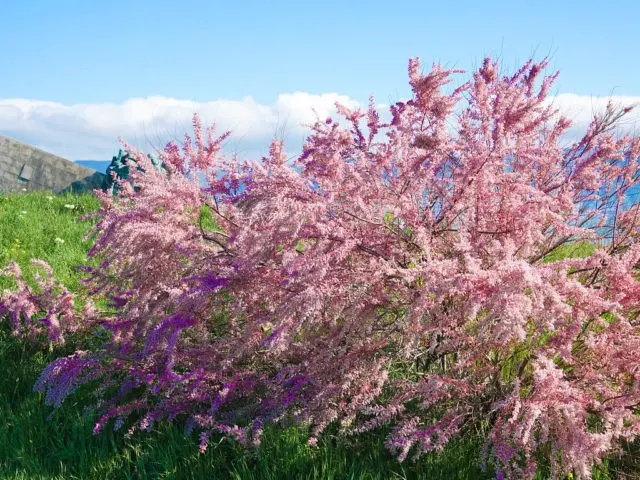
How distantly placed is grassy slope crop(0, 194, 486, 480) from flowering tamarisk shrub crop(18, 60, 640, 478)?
0.12 meters

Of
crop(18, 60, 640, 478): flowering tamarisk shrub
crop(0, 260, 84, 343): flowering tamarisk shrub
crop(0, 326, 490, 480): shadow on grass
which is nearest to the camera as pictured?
crop(18, 60, 640, 478): flowering tamarisk shrub

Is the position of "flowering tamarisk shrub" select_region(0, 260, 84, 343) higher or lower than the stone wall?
lower

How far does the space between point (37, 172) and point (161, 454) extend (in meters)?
12.4

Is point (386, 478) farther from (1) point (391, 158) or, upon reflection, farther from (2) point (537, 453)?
(1) point (391, 158)

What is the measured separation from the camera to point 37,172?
1436 cm

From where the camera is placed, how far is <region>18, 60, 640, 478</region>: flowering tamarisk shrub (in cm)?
293

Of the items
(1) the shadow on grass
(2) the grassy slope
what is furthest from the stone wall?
(1) the shadow on grass

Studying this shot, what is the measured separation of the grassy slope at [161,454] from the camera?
3252 millimetres

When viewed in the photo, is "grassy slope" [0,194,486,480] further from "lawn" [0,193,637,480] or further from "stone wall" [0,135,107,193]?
"stone wall" [0,135,107,193]

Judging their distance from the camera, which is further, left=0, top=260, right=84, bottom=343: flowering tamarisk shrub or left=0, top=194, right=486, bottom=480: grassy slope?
left=0, top=260, right=84, bottom=343: flowering tamarisk shrub

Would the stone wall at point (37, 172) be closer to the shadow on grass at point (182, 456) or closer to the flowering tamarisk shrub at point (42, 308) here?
the flowering tamarisk shrub at point (42, 308)

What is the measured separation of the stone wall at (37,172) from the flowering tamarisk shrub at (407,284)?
11.1 meters

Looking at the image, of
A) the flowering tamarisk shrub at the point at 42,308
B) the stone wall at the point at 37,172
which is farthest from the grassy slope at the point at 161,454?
the stone wall at the point at 37,172

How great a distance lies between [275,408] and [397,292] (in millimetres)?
914
